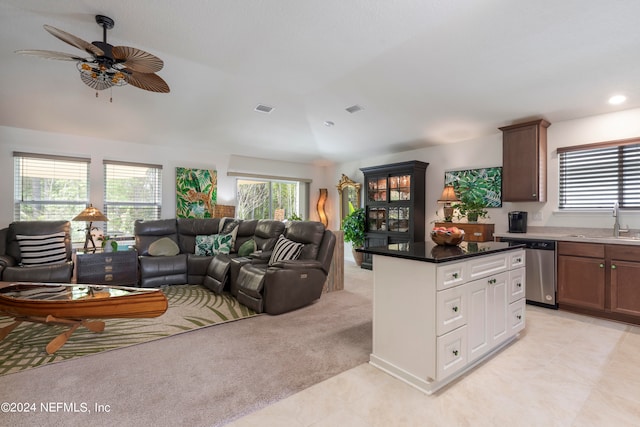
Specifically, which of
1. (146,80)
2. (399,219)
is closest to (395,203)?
(399,219)

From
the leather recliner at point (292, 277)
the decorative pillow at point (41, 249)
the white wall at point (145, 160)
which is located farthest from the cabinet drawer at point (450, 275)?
the white wall at point (145, 160)

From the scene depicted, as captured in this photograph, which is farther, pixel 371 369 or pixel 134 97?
pixel 134 97

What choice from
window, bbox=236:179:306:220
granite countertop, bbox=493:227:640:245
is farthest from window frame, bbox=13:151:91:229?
granite countertop, bbox=493:227:640:245

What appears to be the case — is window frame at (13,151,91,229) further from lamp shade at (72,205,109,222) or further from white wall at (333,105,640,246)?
white wall at (333,105,640,246)

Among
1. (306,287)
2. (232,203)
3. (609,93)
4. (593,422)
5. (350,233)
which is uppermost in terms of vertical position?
(609,93)

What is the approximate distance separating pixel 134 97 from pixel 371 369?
179 inches

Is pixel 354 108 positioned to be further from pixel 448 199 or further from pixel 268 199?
pixel 268 199

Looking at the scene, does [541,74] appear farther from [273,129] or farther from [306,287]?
[273,129]

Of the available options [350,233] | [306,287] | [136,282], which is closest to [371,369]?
[306,287]

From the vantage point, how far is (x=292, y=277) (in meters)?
3.46

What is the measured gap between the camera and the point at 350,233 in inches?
253

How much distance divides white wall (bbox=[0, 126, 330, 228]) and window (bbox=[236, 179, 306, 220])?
309 millimetres

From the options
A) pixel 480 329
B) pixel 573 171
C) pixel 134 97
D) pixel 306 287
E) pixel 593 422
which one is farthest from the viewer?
pixel 134 97

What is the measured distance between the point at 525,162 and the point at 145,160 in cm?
608
